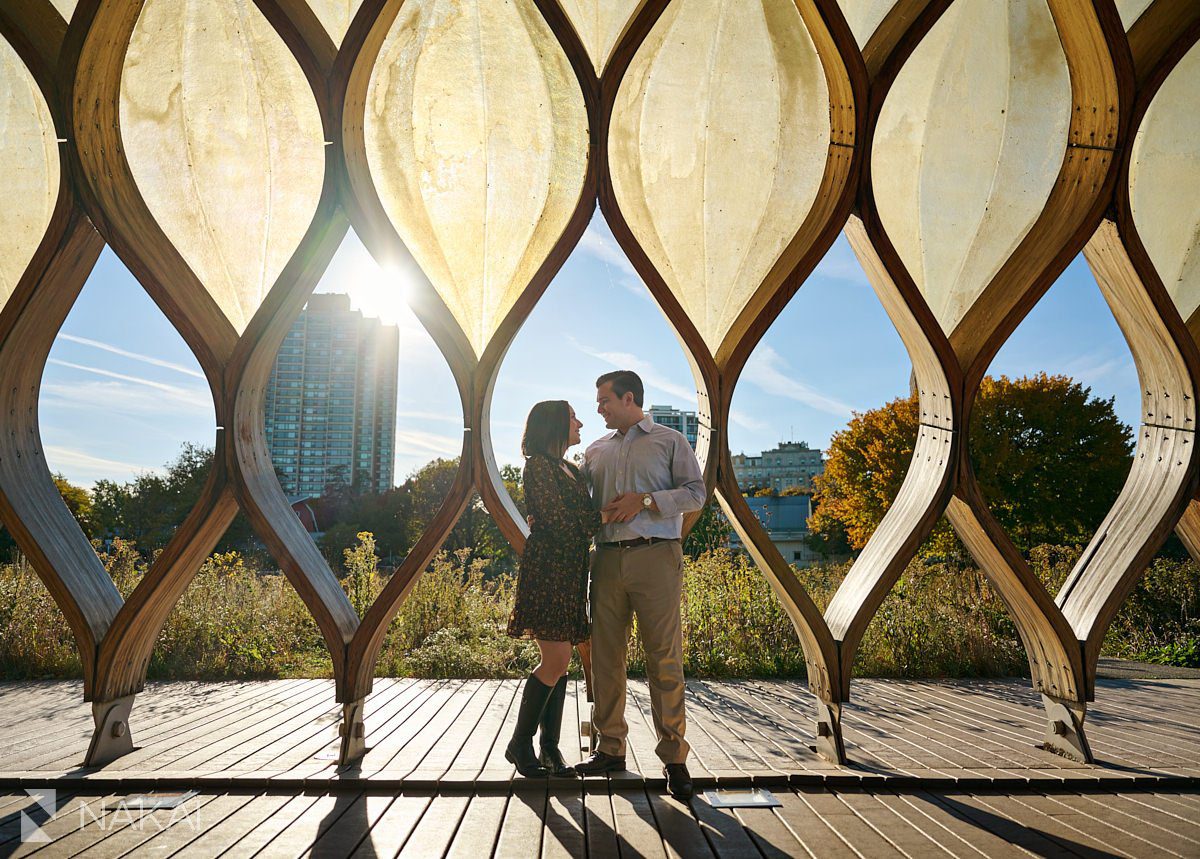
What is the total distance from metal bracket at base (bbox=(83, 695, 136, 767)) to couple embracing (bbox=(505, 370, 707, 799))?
5.68 ft

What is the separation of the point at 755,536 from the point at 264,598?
5.14 m

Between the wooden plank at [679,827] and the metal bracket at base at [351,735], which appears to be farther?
the metal bracket at base at [351,735]

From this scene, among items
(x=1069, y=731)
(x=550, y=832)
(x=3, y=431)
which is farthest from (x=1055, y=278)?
(x=3, y=431)

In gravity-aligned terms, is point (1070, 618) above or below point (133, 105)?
A: below

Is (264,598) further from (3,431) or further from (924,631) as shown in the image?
(924,631)

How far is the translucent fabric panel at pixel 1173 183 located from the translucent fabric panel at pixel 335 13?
3.80m

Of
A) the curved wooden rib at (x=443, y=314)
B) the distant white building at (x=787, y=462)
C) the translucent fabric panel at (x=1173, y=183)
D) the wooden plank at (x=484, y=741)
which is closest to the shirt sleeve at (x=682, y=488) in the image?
the curved wooden rib at (x=443, y=314)

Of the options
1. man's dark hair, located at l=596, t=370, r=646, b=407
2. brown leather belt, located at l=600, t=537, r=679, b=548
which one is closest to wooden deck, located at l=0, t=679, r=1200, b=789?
brown leather belt, located at l=600, t=537, r=679, b=548

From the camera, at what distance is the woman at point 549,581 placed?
9.23ft

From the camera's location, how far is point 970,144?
3.47 m

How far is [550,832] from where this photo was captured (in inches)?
93.3

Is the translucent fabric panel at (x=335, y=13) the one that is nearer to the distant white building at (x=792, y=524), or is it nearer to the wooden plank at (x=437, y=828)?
the wooden plank at (x=437, y=828)

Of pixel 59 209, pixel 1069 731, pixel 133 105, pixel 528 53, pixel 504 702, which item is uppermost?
pixel 528 53

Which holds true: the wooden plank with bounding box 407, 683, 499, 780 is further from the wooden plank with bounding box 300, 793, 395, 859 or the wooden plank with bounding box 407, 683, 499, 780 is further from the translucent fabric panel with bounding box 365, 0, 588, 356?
the translucent fabric panel with bounding box 365, 0, 588, 356
